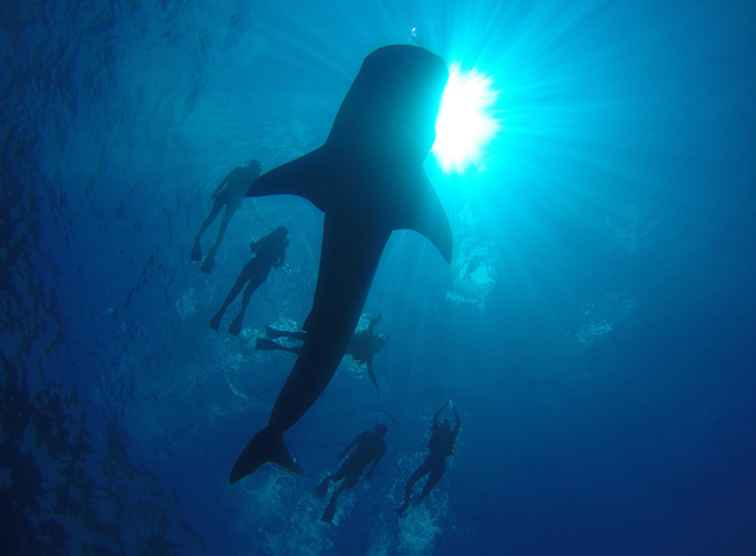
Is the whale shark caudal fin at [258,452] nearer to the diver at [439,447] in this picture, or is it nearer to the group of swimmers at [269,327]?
the group of swimmers at [269,327]

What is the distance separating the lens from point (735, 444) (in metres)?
21.2

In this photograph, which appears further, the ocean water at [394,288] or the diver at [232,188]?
the ocean water at [394,288]

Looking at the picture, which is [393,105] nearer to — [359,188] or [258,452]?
[359,188]

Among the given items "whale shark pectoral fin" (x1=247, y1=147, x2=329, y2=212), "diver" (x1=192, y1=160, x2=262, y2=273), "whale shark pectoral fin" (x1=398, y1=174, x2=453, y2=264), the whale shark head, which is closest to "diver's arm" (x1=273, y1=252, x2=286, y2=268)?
"diver" (x1=192, y1=160, x2=262, y2=273)

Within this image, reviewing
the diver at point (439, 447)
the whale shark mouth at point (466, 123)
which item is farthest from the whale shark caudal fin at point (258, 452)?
the whale shark mouth at point (466, 123)

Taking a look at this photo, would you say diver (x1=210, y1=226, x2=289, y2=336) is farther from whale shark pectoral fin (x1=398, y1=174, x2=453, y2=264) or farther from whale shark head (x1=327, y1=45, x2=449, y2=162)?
whale shark head (x1=327, y1=45, x2=449, y2=162)

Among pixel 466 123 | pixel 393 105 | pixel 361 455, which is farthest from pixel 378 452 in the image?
pixel 393 105

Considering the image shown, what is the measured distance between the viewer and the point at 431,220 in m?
4.82

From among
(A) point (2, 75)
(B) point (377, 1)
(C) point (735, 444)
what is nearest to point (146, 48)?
(A) point (2, 75)

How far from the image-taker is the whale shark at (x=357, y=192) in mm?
4344

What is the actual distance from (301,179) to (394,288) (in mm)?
12622

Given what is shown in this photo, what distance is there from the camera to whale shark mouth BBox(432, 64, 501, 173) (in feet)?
44.3

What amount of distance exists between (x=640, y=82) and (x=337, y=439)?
1699 cm

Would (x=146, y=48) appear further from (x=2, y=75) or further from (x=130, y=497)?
(x=130, y=497)
